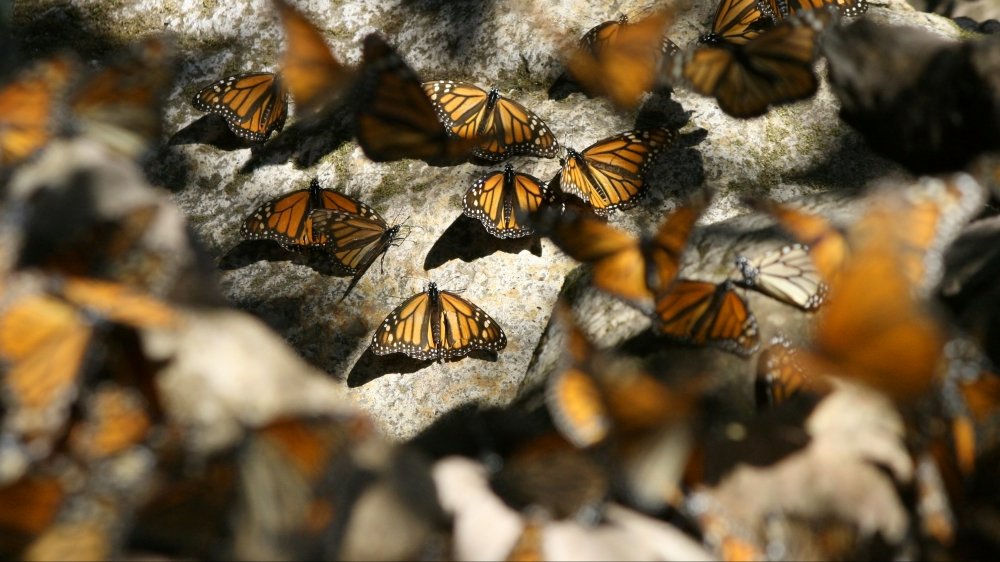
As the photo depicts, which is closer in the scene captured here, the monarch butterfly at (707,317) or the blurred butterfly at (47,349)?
the blurred butterfly at (47,349)

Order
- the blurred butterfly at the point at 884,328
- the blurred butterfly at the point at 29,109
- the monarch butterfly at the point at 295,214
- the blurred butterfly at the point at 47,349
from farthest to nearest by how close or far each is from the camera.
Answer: the monarch butterfly at the point at 295,214
the blurred butterfly at the point at 29,109
the blurred butterfly at the point at 884,328
the blurred butterfly at the point at 47,349

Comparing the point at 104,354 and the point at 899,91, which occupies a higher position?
the point at 104,354

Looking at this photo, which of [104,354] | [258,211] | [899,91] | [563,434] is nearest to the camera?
[104,354]

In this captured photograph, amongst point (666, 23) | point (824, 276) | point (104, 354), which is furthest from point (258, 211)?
point (824, 276)

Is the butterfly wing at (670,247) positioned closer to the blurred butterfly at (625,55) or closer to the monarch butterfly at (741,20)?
the blurred butterfly at (625,55)

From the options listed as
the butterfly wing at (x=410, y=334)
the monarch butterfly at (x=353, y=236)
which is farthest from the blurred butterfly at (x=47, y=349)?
the monarch butterfly at (x=353, y=236)

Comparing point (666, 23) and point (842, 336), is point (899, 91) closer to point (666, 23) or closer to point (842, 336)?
point (666, 23)

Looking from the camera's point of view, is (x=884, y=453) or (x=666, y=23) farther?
(x=666, y=23)
